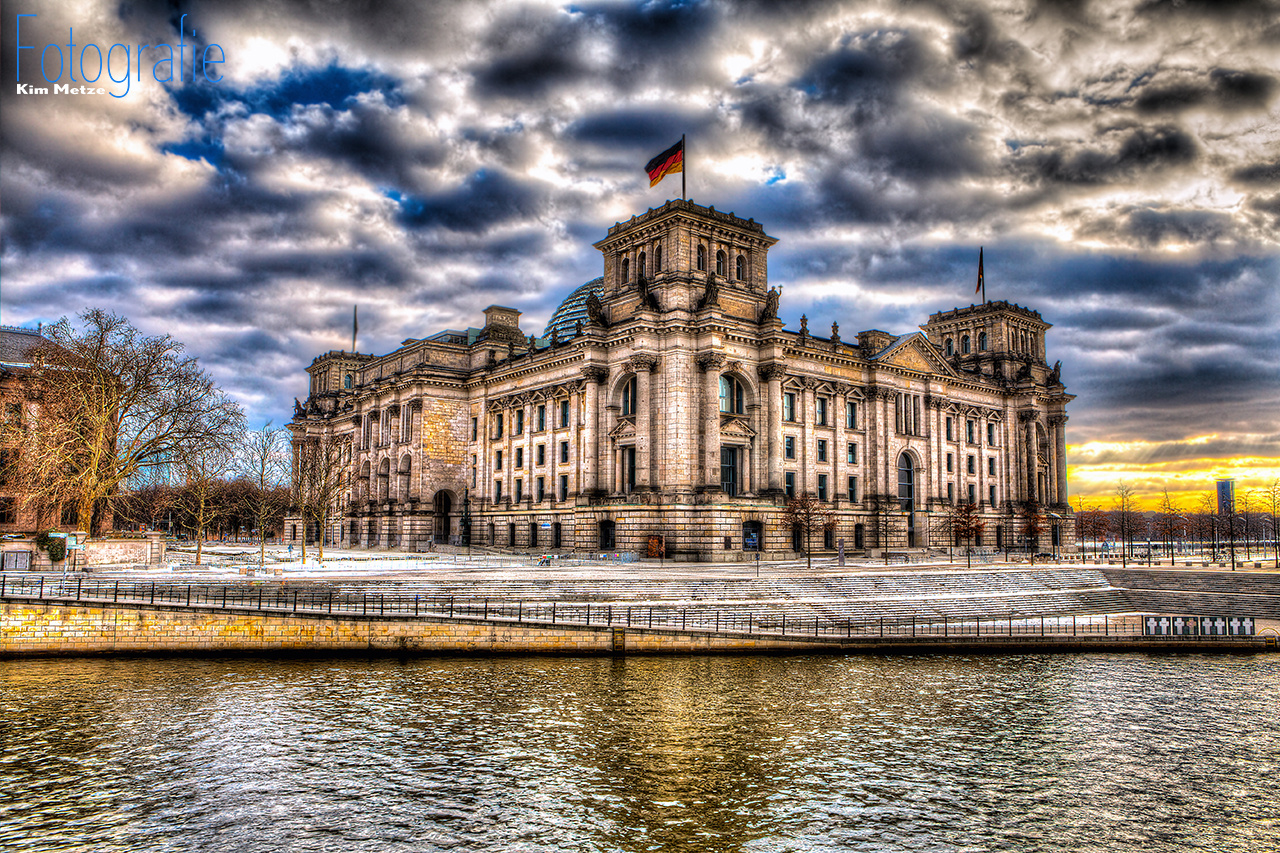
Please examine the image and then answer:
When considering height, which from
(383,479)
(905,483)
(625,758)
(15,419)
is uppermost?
(15,419)

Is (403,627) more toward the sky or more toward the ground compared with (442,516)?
more toward the ground

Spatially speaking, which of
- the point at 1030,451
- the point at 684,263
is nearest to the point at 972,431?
the point at 1030,451

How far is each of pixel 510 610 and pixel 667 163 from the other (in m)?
41.8

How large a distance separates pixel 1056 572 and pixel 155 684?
5061cm

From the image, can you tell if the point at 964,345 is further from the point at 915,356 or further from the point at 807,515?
the point at 807,515

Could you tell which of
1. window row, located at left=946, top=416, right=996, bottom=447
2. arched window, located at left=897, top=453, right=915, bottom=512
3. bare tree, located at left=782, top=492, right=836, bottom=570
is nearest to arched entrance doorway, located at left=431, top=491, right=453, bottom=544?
bare tree, located at left=782, top=492, right=836, bottom=570

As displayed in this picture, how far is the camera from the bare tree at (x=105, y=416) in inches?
1991

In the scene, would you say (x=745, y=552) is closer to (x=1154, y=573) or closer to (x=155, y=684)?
(x=1154, y=573)

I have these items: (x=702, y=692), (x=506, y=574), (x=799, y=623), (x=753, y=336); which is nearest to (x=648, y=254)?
(x=753, y=336)

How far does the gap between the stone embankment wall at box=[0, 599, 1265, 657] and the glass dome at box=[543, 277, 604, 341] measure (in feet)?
190

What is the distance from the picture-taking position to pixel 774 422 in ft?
231

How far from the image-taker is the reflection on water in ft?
54.8

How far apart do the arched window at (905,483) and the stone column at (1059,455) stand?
26.2 meters

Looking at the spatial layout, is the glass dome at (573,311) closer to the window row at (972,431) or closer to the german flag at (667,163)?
the german flag at (667,163)
